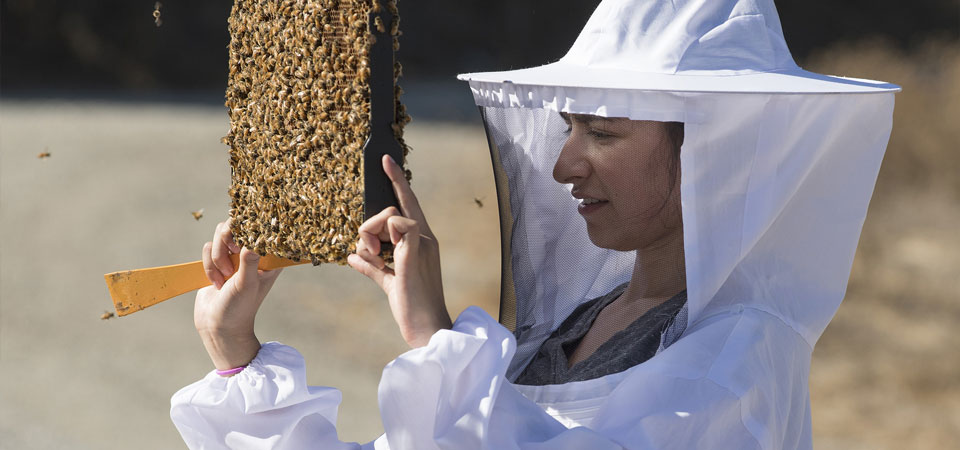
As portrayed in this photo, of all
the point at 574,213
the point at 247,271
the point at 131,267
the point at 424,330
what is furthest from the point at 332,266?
the point at 424,330

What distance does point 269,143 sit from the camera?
1.54 m

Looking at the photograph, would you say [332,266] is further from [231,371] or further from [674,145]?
[674,145]

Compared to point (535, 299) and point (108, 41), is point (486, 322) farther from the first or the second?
point (108, 41)

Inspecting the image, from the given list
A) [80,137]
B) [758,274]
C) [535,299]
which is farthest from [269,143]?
[80,137]

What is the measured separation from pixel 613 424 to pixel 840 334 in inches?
194

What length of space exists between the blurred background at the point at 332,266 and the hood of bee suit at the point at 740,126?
3.59 meters

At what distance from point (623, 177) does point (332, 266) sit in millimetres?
5829

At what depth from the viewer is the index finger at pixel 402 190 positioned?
131cm

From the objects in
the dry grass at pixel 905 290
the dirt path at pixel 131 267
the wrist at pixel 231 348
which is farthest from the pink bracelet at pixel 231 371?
the dry grass at pixel 905 290

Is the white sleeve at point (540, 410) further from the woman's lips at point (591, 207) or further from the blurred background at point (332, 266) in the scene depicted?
the blurred background at point (332, 266)

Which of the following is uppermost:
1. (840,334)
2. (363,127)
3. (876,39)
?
(363,127)

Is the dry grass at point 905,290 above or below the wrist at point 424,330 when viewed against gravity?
below

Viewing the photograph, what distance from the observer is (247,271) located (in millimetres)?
1663

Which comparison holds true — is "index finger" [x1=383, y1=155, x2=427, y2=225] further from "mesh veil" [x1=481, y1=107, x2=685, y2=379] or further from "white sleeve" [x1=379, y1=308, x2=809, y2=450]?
"mesh veil" [x1=481, y1=107, x2=685, y2=379]
